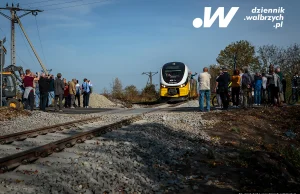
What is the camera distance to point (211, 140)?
9797 mm

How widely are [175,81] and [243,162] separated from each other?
21.4m

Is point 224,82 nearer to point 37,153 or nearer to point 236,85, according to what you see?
point 236,85

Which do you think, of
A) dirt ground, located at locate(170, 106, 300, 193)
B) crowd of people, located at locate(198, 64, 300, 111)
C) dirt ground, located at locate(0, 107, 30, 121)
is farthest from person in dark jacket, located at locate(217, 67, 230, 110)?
dirt ground, located at locate(0, 107, 30, 121)

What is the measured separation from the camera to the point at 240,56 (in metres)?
51.8

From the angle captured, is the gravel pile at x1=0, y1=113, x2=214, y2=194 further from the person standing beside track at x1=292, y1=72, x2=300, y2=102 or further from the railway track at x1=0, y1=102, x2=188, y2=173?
the person standing beside track at x1=292, y1=72, x2=300, y2=102

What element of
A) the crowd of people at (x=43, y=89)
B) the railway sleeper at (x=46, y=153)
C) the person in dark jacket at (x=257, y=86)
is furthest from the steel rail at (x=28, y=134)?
the person in dark jacket at (x=257, y=86)

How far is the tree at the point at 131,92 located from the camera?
39312mm

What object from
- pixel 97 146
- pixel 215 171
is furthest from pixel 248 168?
pixel 97 146

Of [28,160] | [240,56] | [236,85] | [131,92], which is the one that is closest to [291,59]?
[240,56]

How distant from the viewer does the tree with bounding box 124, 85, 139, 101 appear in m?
39.3

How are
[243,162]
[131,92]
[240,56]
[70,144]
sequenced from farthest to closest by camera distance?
[240,56] < [131,92] < [70,144] < [243,162]

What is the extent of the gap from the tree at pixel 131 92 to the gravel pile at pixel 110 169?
1202 inches

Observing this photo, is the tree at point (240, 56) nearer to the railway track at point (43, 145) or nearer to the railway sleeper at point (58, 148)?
the railway track at point (43, 145)

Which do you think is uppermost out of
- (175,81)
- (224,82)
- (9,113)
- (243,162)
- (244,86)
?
(175,81)
